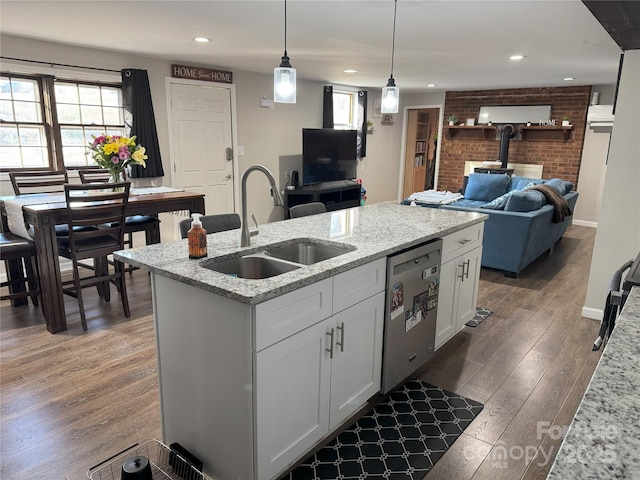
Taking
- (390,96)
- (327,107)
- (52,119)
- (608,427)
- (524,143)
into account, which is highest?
(327,107)

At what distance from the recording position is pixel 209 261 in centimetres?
188

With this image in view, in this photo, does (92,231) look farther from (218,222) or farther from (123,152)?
(218,222)

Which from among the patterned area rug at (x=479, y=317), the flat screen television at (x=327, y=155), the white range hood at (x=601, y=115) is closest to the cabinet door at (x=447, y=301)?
the patterned area rug at (x=479, y=317)

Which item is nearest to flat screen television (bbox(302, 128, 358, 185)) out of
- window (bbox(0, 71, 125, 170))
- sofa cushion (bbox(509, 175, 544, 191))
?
sofa cushion (bbox(509, 175, 544, 191))

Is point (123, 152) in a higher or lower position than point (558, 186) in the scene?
higher

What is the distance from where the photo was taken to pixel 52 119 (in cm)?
436

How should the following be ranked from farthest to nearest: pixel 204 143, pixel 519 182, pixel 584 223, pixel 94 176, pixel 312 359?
1. pixel 584 223
2. pixel 519 182
3. pixel 204 143
4. pixel 94 176
5. pixel 312 359

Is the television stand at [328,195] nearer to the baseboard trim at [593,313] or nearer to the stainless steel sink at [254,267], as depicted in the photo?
the baseboard trim at [593,313]

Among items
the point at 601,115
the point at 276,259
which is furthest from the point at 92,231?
the point at 601,115

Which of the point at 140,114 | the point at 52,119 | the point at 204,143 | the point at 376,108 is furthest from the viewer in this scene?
the point at 376,108

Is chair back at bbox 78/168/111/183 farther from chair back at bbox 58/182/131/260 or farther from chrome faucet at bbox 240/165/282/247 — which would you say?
chrome faucet at bbox 240/165/282/247

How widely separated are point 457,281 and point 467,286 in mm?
228

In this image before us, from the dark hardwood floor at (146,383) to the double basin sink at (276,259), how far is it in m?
0.91

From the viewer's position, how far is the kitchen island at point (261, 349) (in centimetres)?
157
